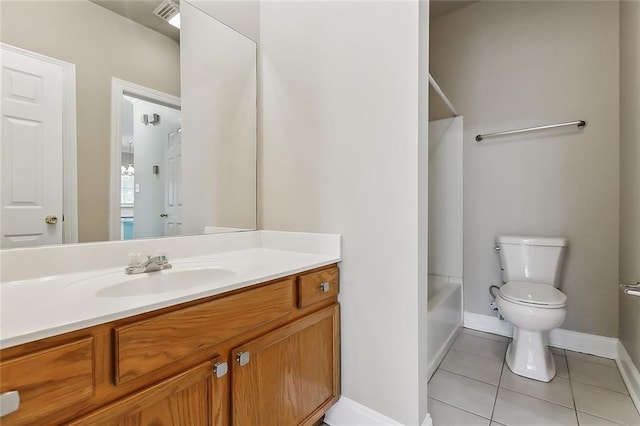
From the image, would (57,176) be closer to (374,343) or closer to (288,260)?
(288,260)

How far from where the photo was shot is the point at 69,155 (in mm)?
1024

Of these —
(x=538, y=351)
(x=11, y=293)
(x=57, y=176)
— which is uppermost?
(x=57, y=176)

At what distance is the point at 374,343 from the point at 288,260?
508 mm

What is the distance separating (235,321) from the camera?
0.90 metres

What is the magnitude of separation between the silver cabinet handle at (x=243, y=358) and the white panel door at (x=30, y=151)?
28.9 inches

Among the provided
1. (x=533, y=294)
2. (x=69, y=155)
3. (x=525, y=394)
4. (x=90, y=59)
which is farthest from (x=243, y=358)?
(x=533, y=294)

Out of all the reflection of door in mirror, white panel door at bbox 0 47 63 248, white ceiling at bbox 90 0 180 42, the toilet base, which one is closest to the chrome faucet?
the reflection of door in mirror

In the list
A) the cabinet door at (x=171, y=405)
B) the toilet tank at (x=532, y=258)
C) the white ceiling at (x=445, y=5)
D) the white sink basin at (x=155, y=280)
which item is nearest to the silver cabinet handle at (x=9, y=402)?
the cabinet door at (x=171, y=405)

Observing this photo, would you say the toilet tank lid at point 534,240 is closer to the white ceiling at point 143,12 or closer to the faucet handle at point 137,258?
the faucet handle at point 137,258

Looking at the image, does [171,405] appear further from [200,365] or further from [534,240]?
[534,240]

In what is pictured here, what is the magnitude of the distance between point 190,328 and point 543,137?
2451 mm

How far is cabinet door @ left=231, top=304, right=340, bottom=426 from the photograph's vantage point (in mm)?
927

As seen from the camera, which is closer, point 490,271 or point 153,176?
point 153,176

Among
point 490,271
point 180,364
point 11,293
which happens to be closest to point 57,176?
point 11,293
